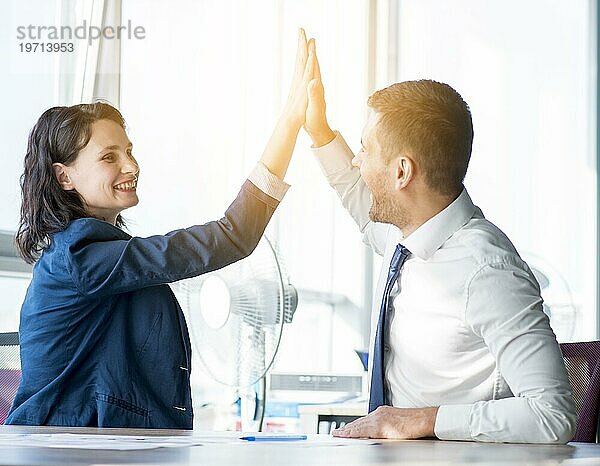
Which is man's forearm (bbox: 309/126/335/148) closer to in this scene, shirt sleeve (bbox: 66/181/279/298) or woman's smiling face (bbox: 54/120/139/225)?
shirt sleeve (bbox: 66/181/279/298)

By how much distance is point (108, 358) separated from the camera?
197cm

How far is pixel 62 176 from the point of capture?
219 cm

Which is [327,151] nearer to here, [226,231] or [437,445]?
[226,231]

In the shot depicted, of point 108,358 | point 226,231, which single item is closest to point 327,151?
point 226,231

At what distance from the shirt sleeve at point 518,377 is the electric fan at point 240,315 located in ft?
4.24

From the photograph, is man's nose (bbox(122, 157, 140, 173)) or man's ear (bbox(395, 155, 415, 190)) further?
man's nose (bbox(122, 157, 140, 173))

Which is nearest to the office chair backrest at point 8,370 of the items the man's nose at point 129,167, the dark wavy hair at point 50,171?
the dark wavy hair at point 50,171

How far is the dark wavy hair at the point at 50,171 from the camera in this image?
2.14 metres

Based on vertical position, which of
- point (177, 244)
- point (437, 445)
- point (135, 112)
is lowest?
point (437, 445)

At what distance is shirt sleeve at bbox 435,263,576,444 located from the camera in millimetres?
1546

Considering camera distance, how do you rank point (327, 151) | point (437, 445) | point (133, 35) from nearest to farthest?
point (437, 445)
point (327, 151)
point (133, 35)

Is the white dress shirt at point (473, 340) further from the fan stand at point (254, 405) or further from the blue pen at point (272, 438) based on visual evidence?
the fan stand at point (254, 405)

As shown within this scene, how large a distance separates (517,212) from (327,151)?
373 centimetres

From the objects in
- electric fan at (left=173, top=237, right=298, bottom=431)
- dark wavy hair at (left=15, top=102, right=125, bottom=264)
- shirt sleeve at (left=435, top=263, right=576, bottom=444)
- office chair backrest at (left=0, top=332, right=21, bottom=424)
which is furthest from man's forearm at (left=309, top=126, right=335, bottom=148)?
office chair backrest at (left=0, top=332, right=21, bottom=424)
